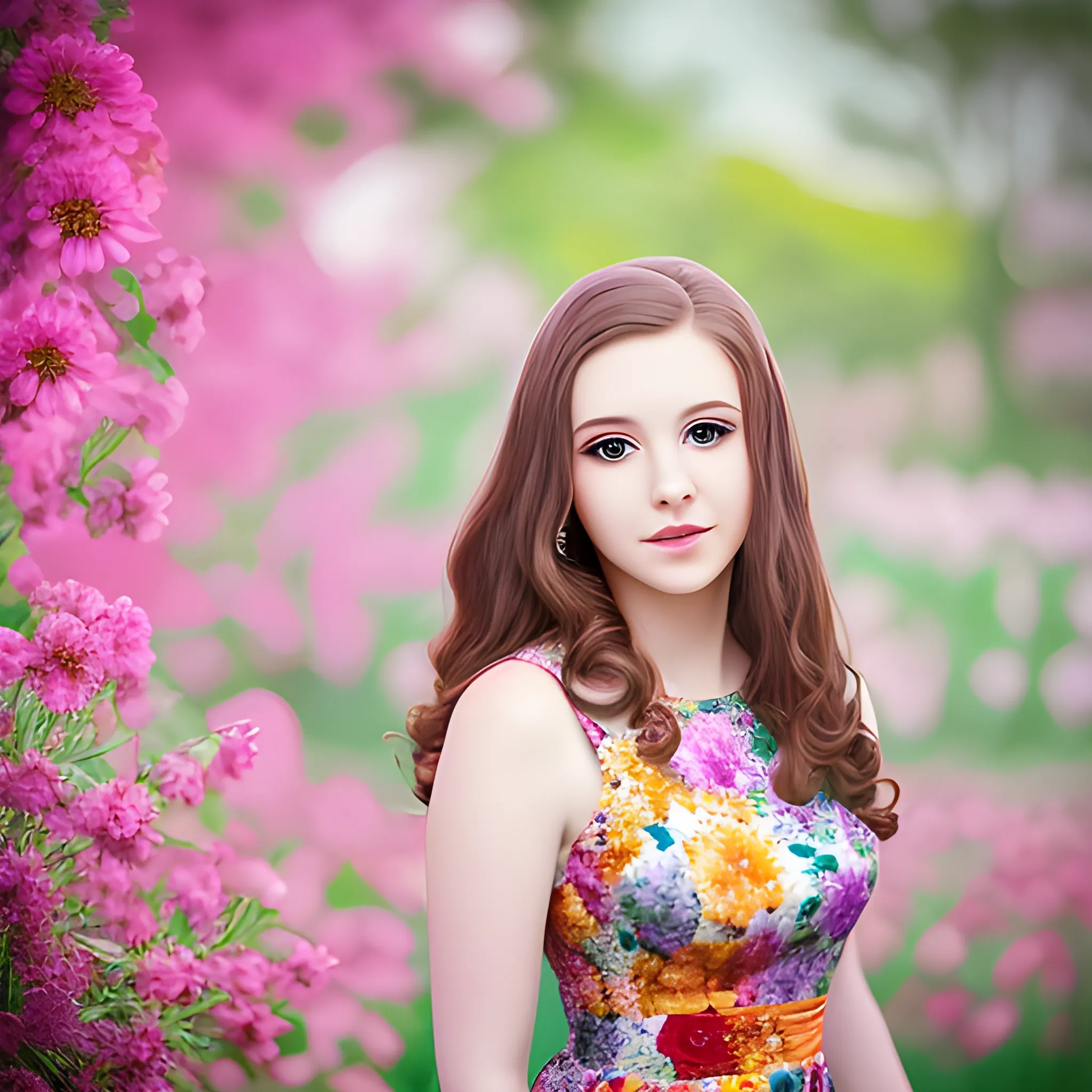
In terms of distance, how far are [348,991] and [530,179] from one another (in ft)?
5.59

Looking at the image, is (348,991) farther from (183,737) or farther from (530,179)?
(530,179)

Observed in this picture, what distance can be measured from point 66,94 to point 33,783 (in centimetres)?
135

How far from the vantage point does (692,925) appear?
1.40m

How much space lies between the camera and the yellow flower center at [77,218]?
247cm

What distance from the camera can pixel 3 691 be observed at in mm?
2482

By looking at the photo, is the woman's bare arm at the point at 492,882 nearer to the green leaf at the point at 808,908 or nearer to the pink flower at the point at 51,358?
the green leaf at the point at 808,908

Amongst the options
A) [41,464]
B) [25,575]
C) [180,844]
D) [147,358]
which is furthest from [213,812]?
[147,358]

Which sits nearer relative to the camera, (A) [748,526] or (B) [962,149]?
(A) [748,526]

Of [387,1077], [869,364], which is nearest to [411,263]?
[869,364]

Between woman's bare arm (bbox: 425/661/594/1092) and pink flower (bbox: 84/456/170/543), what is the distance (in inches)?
51.9

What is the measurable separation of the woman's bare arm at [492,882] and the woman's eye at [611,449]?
312 mm

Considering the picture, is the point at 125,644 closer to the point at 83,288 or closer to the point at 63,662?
the point at 63,662

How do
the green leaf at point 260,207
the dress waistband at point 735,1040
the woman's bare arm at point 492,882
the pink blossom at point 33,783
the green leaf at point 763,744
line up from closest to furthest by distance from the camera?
the woman's bare arm at point 492,882 → the dress waistband at point 735,1040 → the green leaf at point 763,744 → the pink blossom at point 33,783 → the green leaf at point 260,207

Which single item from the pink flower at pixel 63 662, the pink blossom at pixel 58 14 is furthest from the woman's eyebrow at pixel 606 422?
the pink blossom at pixel 58 14
